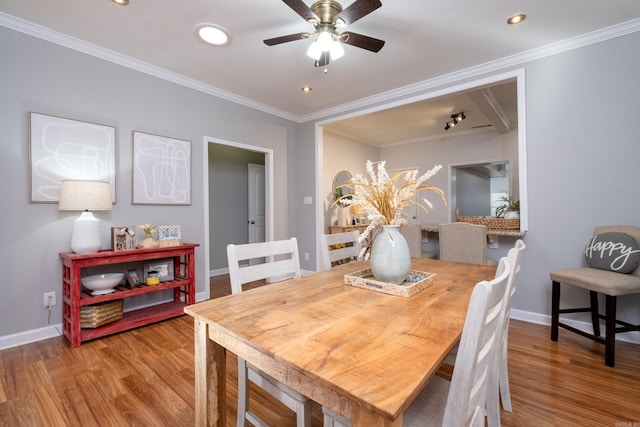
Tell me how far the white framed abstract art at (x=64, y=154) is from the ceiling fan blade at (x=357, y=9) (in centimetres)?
235

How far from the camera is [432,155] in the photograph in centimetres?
571

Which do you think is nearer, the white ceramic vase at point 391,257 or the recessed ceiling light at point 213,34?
the white ceramic vase at point 391,257

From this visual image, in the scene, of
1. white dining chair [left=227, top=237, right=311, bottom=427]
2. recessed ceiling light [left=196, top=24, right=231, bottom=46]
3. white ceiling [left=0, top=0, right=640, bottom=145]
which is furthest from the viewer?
recessed ceiling light [left=196, top=24, right=231, bottom=46]

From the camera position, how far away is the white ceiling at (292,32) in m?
2.04

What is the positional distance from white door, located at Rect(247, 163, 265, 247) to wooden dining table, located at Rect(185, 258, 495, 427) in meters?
3.92

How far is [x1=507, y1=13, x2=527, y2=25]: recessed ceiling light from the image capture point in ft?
6.95

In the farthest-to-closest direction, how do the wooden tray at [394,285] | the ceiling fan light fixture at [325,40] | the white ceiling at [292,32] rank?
1. the white ceiling at [292,32]
2. the ceiling fan light fixture at [325,40]
3. the wooden tray at [394,285]

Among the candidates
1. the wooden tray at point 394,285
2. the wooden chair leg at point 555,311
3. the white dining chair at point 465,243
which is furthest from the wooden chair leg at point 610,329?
the wooden tray at point 394,285

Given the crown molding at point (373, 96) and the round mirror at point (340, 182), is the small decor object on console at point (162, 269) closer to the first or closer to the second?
the crown molding at point (373, 96)

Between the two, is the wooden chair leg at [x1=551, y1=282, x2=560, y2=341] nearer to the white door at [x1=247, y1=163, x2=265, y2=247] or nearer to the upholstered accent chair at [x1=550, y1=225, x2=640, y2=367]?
the upholstered accent chair at [x1=550, y1=225, x2=640, y2=367]

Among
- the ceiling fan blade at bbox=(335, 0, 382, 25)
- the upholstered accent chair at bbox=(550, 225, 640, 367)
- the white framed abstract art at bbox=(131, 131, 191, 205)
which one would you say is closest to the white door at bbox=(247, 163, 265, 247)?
the white framed abstract art at bbox=(131, 131, 191, 205)

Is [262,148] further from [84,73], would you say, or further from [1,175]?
[1,175]

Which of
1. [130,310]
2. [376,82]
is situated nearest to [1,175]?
[130,310]

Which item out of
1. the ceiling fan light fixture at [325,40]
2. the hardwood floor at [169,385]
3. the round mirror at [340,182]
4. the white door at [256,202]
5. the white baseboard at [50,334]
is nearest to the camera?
the hardwood floor at [169,385]
